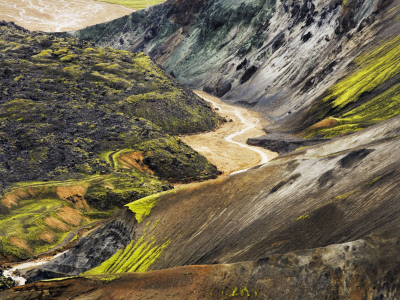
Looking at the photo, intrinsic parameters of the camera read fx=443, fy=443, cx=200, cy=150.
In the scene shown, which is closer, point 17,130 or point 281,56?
point 17,130

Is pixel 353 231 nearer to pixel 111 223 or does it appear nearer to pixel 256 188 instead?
pixel 256 188

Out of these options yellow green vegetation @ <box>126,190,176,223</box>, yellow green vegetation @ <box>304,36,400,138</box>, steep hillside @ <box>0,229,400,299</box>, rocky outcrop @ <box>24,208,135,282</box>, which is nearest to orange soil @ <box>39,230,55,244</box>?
rocky outcrop @ <box>24,208,135,282</box>

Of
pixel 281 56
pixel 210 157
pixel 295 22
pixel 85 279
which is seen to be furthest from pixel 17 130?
pixel 295 22

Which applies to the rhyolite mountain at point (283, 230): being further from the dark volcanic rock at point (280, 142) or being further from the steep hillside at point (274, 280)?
the dark volcanic rock at point (280, 142)

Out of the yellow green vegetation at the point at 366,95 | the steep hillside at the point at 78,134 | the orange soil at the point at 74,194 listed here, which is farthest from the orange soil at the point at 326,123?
the orange soil at the point at 74,194

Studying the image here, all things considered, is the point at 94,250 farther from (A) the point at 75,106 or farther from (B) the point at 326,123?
(B) the point at 326,123

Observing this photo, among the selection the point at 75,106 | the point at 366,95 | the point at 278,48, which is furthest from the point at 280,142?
the point at 278,48

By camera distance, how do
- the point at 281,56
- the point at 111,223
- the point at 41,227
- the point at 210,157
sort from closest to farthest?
1. the point at 111,223
2. the point at 41,227
3. the point at 210,157
4. the point at 281,56

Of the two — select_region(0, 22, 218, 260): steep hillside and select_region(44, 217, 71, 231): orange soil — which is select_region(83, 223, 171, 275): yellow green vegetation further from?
select_region(44, 217, 71, 231): orange soil
